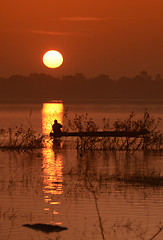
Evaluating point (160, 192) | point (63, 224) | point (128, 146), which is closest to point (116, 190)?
point (160, 192)

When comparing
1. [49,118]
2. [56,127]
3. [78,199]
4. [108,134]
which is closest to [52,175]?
[78,199]

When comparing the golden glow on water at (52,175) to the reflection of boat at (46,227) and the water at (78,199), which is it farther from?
the reflection of boat at (46,227)

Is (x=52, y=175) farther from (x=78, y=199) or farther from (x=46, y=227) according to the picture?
(x=46, y=227)

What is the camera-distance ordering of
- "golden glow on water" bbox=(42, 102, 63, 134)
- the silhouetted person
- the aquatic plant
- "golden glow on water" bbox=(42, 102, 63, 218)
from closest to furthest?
"golden glow on water" bbox=(42, 102, 63, 218) < the silhouetted person < the aquatic plant < "golden glow on water" bbox=(42, 102, 63, 134)

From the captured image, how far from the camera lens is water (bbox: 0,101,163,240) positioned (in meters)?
11.0

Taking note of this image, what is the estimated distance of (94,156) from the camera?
78.9 feet

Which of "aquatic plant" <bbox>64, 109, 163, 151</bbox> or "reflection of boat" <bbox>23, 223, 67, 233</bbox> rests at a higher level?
"aquatic plant" <bbox>64, 109, 163, 151</bbox>

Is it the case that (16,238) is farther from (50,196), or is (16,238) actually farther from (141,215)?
(50,196)

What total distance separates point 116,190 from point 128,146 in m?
11.0

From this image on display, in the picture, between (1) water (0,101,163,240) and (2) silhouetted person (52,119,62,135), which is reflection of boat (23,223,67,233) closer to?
(1) water (0,101,163,240)

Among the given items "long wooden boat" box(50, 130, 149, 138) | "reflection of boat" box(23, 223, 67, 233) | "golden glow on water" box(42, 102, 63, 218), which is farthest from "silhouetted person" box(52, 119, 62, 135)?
"reflection of boat" box(23, 223, 67, 233)

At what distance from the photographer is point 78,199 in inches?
555

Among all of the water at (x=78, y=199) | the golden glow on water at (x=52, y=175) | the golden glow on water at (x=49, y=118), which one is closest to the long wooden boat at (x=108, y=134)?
the golden glow on water at (x=52, y=175)

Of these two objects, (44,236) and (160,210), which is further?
(160,210)
